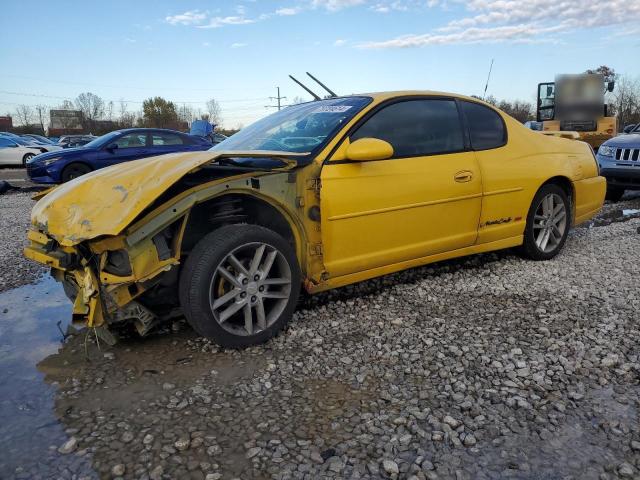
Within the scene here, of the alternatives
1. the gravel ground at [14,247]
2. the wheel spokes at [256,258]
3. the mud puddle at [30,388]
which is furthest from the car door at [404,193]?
the gravel ground at [14,247]

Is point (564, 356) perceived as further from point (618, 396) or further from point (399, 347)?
point (399, 347)

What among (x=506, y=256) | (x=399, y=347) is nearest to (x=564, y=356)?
(x=399, y=347)

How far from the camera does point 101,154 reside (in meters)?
11.4

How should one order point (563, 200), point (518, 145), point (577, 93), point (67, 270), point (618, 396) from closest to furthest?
point (618, 396) < point (67, 270) < point (518, 145) < point (563, 200) < point (577, 93)

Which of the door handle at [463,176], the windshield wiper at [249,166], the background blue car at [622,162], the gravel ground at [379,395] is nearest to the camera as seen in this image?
the gravel ground at [379,395]

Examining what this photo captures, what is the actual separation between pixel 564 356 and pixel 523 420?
785 mm

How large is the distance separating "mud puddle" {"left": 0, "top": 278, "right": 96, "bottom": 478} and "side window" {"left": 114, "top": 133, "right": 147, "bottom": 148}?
7.57 m

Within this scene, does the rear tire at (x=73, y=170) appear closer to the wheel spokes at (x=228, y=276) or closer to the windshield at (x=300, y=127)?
the windshield at (x=300, y=127)

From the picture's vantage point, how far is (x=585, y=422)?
2324 mm

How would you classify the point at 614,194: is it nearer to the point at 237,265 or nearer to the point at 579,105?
the point at 237,265

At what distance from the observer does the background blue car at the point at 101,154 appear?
11.2m

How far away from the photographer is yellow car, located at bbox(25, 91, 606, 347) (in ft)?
9.26

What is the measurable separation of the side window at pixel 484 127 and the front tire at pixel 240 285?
6.80 ft

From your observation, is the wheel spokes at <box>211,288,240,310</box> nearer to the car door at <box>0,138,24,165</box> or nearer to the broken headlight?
the broken headlight
